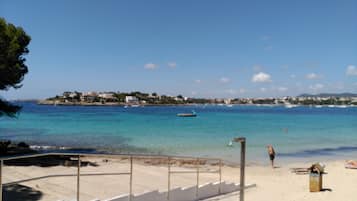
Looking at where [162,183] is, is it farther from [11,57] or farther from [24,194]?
[11,57]

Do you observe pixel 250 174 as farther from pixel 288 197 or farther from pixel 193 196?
pixel 193 196

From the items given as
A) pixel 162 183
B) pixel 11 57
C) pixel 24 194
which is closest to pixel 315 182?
pixel 162 183

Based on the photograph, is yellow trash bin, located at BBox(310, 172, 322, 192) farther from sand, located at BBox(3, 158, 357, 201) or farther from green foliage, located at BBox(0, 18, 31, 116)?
green foliage, located at BBox(0, 18, 31, 116)

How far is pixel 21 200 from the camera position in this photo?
7152 mm

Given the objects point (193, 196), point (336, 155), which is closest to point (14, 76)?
point (193, 196)

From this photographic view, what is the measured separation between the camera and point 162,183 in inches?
417

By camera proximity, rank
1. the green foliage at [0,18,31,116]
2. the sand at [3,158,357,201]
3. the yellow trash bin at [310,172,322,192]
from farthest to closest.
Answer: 1. the green foliage at [0,18,31,116]
2. the yellow trash bin at [310,172,322,192]
3. the sand at [3,158,357,201]

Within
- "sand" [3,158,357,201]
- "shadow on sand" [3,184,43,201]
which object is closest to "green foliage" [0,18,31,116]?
"sand" [3,158,357,201]

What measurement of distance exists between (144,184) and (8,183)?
4.72m

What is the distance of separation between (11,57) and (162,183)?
32.6 ft

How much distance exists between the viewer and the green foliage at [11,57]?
596 inches

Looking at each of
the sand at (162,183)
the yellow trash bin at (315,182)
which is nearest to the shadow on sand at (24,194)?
the sand at (162,183)

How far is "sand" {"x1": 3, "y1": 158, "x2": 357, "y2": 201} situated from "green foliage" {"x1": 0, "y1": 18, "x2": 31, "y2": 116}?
640 cm

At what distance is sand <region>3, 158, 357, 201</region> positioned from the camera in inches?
275
